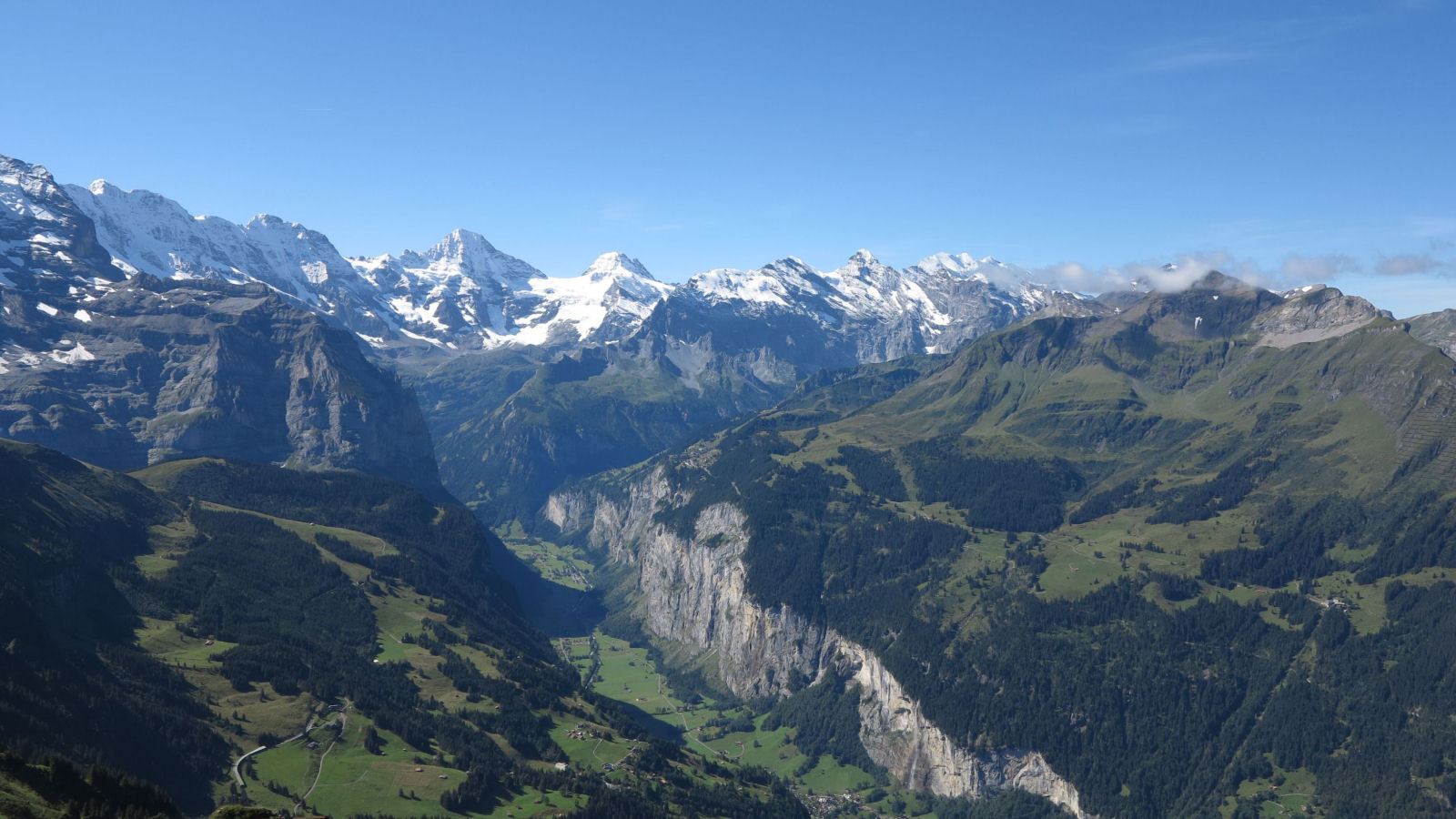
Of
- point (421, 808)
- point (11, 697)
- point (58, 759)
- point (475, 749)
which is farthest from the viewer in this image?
point (475, 749)

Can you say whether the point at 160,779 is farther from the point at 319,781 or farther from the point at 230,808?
the point at 230,808

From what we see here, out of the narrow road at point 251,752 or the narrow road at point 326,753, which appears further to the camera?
the narrow road at point 326,753

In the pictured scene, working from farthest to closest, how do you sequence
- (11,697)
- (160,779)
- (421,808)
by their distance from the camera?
(421,808), (160,779), (11,697)

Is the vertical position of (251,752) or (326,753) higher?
(326,753)

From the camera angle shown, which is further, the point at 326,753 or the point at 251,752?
the point at 326,753

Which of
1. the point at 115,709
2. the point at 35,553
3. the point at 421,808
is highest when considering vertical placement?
the point at 35,553

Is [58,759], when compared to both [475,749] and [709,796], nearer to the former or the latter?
[475,749]

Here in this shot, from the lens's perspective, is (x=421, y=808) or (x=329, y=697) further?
(x=329, y=697)

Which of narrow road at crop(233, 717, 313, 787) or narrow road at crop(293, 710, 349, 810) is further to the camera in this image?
narrow road at crop(293, 710, 349, 810)

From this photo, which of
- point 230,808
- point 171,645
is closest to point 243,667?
point 171,645

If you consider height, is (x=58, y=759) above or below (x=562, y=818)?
above
